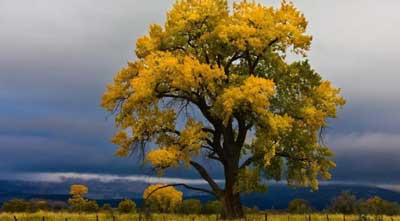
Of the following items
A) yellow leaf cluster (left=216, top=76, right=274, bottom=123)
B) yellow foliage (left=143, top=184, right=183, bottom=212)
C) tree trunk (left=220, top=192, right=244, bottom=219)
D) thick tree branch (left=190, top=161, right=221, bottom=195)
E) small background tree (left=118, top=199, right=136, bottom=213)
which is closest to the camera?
yellow leaf cluster (left=216, top=76, right=274, bottom=123)

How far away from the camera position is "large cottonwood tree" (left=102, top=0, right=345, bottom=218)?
138 feet

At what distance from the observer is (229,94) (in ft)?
133

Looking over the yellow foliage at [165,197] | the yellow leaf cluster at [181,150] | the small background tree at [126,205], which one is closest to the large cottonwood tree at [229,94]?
the yellow leaf cluster at [181,150]

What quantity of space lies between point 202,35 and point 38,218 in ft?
57.1

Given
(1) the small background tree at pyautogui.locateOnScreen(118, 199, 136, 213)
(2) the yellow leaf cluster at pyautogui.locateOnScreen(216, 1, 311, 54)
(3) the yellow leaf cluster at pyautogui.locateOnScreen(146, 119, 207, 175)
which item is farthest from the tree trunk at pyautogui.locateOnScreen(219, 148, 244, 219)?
(1) the small background tree at pyautogui.locateOnScreen(118, 199, 136, 213)

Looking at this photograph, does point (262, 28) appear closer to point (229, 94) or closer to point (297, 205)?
point (229, 94)

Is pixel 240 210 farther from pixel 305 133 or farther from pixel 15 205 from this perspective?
pixel 15 205

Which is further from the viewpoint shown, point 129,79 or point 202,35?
point 129,79

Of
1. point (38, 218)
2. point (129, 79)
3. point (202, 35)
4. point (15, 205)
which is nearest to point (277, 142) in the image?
point (202, 35)

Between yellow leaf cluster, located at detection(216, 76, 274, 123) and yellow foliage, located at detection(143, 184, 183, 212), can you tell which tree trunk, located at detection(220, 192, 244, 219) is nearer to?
yellow leaf cluster, located at detection(216, 76, 274, 123)

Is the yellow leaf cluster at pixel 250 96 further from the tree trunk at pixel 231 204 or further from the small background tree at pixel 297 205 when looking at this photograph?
the small background tree at pixel 297 205

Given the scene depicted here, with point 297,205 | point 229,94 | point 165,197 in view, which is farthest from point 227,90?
point 165,197

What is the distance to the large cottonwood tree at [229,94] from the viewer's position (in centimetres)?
4209

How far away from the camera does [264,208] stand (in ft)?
180
